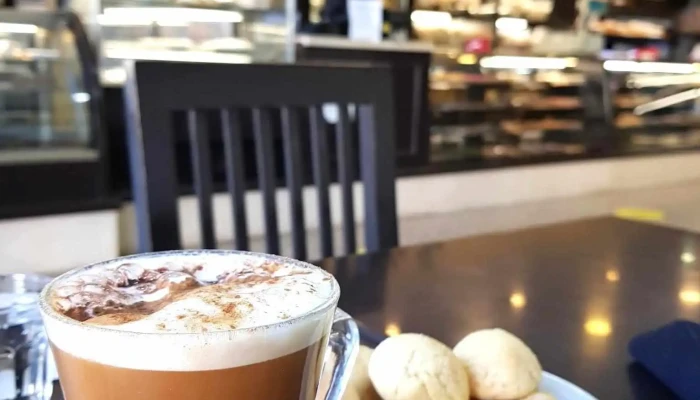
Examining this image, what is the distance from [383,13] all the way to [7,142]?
2389mm

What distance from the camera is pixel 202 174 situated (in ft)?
3.61

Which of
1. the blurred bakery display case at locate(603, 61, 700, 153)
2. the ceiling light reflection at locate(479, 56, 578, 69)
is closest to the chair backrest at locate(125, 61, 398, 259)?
the ceiling light reflection at locate(479, 56, 578, 69)

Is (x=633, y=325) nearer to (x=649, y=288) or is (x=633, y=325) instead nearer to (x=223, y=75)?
(x=649, y=288)

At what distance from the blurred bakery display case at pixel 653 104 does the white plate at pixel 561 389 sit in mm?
4618

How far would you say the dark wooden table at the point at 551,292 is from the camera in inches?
27.9

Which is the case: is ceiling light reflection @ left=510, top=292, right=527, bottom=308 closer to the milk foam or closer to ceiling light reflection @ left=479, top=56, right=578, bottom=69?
the milk foam

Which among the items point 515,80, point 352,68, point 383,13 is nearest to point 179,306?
point 352,68

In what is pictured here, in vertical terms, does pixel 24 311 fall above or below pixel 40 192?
above

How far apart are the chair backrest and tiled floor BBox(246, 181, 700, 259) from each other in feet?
6.55

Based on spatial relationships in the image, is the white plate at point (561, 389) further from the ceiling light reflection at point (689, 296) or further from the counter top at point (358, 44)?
the counter top at point (358, 44)

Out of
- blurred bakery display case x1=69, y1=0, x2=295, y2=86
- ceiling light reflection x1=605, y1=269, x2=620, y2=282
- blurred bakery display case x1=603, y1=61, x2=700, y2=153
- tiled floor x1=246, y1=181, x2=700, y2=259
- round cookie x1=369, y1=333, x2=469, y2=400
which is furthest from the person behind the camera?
blurred bakery display case x1=603, y1=61, x2=700, y2=153

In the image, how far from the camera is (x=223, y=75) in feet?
3.60

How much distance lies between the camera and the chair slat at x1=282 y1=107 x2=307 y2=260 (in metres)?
1.17

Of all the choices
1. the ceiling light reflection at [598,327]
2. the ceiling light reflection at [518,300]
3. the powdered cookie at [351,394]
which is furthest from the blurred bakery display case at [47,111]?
the powdered cookie at [351,394]
